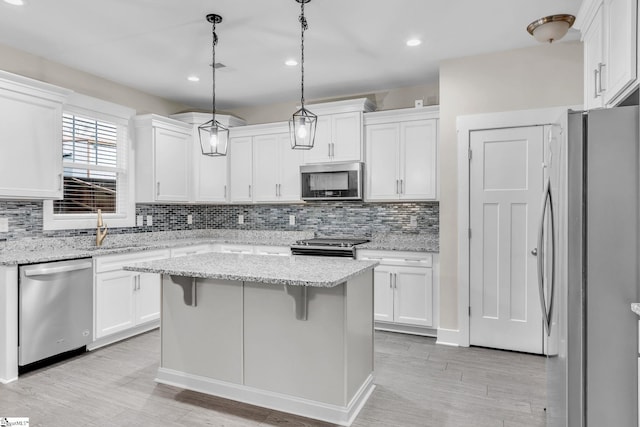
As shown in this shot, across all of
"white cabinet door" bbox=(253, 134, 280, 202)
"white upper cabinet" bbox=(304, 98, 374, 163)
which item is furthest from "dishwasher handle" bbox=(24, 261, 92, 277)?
"white upper cabinet" bbox=(304, 98, 374, 163)

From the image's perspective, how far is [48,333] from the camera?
10.3ft

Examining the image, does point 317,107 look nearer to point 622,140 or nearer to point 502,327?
point 502,327

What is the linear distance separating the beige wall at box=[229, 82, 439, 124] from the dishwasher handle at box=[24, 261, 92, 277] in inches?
114

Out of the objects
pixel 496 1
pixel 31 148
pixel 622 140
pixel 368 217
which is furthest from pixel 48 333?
pixel 496 1

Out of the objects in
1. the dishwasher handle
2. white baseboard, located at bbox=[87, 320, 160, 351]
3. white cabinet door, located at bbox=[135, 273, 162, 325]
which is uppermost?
the dishwasher handle

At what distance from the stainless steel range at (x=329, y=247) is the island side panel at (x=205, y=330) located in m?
1.77

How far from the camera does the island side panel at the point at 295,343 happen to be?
2.33 meters

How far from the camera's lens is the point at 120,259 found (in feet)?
12.5

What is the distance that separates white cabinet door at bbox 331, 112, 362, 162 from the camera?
4414 mm

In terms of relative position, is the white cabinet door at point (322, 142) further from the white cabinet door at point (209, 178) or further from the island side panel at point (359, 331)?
the island side panel at point (359, 331)

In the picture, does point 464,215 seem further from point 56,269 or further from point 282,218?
point 56,269

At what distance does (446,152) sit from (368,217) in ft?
4.41

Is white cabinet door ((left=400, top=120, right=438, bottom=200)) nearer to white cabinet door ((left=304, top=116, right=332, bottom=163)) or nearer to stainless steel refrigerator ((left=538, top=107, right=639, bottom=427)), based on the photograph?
white cabinet door ((left=304, top=116, right=332, bottom=163))

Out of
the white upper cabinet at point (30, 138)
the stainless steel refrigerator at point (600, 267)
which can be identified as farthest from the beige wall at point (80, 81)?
the stainless steel refrigerator at point (600, 267)
